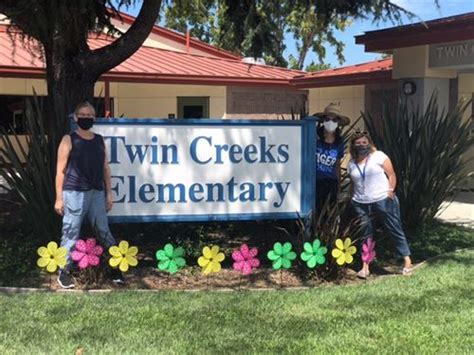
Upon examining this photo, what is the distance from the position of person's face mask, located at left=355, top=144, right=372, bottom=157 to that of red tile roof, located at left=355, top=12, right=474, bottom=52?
14.1 feet

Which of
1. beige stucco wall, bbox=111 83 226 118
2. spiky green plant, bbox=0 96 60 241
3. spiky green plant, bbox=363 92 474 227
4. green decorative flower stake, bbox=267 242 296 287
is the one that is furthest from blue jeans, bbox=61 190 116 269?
beige stucco wall, bbox=111 83 226 118

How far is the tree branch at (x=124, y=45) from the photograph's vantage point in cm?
714

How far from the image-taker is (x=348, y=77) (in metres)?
15.1

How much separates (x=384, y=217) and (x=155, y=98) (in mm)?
12874

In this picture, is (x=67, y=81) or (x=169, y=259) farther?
(x=67, y=81)

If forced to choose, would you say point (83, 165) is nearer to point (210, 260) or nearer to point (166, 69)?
point (210, 260)

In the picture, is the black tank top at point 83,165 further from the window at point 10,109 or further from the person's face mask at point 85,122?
the window at point 10,109

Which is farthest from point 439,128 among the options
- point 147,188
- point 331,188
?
point 147,188

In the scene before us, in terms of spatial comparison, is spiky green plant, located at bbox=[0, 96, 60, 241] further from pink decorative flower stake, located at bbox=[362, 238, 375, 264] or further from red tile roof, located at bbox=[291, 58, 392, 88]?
red tile roof, located at bbox=[291, 58, 392, 88]

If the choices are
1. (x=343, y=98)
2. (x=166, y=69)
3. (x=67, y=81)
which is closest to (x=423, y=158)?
(x=67, y=81)

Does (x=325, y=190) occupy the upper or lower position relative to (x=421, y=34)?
lower

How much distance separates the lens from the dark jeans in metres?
6.76

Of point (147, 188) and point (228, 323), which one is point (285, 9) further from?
point (228, 323)

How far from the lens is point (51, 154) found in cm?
644
